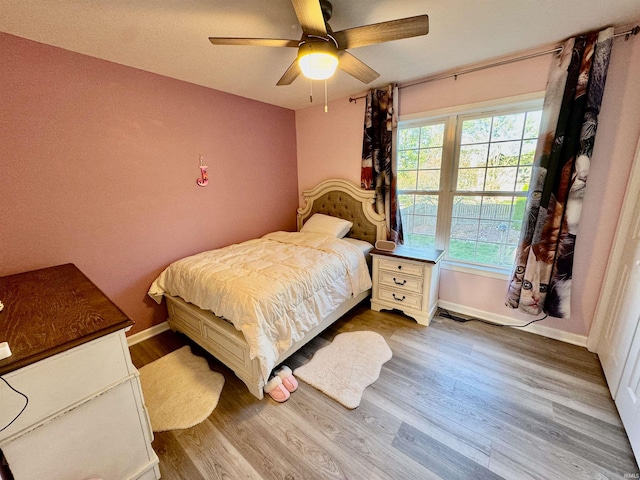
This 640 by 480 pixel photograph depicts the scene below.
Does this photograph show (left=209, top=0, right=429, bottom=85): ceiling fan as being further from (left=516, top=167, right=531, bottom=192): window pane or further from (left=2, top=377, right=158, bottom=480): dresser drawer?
(left=2, top=377, right=158, bottom=480): dresser drawer

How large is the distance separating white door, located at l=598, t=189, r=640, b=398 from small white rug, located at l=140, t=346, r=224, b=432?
2.56m

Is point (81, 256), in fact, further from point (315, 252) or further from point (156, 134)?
point (315, 252)

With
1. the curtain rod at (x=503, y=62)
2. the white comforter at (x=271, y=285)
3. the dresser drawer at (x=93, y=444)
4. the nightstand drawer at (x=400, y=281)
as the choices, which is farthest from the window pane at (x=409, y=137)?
the dresser drawer at (x=93, y=444)

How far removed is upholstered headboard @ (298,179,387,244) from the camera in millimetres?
2953

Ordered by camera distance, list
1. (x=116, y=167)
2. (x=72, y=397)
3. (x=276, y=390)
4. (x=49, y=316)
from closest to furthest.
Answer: (x=72, y=397) → (x=49, y=316) → (x=276, y=390) → (x=116, y=167)

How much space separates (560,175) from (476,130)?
76cm

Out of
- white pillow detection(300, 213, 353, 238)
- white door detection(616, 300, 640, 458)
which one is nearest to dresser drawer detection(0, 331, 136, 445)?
white pillow detection(300, 213, 353, 238)

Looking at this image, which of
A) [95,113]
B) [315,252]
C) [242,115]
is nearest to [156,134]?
[95,113]

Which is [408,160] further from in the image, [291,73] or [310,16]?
[310,16]

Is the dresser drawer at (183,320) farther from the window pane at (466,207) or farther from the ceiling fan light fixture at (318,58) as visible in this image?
the window pane at (466,207)

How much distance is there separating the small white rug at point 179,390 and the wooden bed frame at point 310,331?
0.15 m

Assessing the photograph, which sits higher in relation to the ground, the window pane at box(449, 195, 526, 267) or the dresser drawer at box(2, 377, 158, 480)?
the window pane at box(449, 195, 526, 267)

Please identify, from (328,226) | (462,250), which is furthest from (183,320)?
(462,250)

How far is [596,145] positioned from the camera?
1852 millimetres
